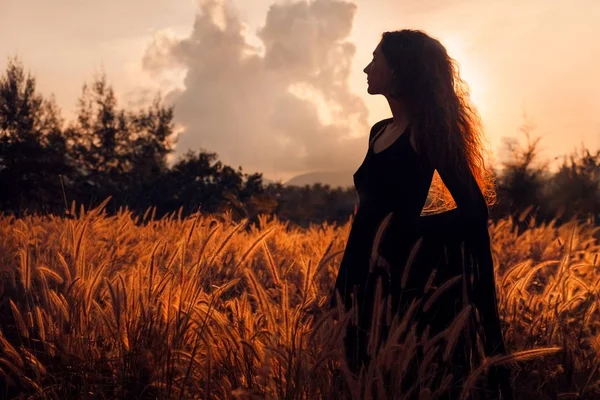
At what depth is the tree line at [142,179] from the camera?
14.2 m

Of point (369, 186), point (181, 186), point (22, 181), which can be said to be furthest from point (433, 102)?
point (22, 181)

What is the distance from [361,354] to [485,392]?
19.2 inches

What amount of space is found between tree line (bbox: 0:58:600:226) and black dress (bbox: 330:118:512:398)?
20.4ft

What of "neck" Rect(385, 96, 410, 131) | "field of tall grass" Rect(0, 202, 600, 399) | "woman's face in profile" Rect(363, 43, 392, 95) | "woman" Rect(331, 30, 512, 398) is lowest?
"field of tall grass" Rect(0, 202, 600, 399)

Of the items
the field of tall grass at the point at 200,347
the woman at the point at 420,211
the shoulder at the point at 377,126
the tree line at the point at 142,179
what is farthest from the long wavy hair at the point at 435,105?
the tree line at the point at 142,179

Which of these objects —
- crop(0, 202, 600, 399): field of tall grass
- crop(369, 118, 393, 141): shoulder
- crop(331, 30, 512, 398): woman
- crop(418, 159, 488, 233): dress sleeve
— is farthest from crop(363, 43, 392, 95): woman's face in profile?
crop(0, 202, 600, 399): field of tall grass

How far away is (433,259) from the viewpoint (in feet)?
8.68

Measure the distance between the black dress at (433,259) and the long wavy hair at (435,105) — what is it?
7cm

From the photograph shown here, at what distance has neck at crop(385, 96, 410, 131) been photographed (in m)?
2.92

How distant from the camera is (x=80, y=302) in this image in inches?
95.4

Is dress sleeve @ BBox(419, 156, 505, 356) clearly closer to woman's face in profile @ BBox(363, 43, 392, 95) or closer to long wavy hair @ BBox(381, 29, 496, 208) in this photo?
long wavy hair @ BBox(381, 29, 496, 208)

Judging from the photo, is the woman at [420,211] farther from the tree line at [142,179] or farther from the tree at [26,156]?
the tree at [26,156]

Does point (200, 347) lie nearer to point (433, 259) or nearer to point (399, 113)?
point (433, 259)

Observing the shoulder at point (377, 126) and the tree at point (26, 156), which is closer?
the shoulder at point (377, 126)
